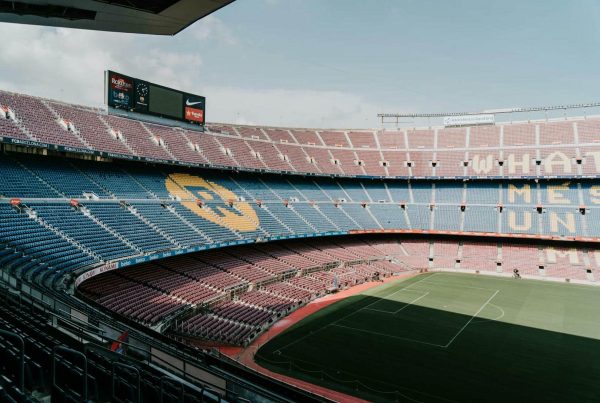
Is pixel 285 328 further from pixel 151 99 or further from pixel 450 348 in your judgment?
pixel 151 99

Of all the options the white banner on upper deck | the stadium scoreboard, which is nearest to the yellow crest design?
the stadium scoreboard

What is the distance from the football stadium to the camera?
11.1 metres

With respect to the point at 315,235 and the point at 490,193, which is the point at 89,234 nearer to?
the point at 315,235

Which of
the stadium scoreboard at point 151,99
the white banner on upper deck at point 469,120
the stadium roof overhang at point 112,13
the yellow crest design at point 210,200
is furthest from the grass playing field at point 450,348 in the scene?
the white banner on upper deck at point 469,120

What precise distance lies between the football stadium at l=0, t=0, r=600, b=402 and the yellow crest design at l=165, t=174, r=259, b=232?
0.25 metres

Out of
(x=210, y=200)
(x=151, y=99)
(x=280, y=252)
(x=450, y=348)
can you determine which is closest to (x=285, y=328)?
(x=450, y=348)

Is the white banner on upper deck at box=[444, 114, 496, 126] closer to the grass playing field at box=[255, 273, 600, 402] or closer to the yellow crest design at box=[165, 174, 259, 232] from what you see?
the grass playing field at box=[255, 273, 600, 402]

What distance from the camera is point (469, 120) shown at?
214 feet

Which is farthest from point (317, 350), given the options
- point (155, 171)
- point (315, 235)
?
point (155, 171)

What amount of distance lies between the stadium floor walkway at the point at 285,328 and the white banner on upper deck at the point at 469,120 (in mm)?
33918

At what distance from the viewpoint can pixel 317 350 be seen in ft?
82.7

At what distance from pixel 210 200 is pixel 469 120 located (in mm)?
45957

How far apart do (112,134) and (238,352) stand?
25.6 m

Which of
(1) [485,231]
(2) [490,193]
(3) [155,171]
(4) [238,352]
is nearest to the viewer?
(4) [238,352]
